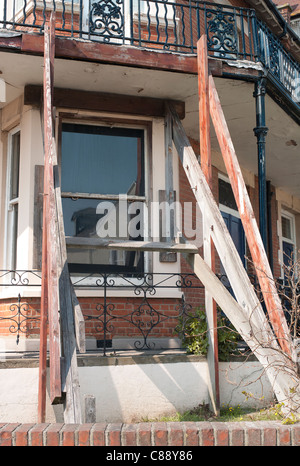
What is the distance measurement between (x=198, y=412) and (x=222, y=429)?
321 centimetres

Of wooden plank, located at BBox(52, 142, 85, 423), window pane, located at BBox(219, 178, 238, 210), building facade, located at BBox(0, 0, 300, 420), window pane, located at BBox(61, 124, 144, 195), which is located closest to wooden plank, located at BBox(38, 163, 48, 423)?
wooden plank, located at BBox(52, 142, 85, 423)

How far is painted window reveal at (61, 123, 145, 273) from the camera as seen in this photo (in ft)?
24.4

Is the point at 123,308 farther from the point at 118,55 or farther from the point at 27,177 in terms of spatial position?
the point at 118,55

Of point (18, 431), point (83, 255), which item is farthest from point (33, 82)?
point (18, 431)

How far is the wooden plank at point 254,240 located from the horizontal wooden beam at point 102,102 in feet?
4.28

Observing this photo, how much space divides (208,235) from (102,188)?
6.58ft

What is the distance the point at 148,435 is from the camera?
2.95 m

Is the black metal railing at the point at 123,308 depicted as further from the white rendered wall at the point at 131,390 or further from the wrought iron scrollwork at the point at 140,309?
the white rendered wall at the point at 131,390

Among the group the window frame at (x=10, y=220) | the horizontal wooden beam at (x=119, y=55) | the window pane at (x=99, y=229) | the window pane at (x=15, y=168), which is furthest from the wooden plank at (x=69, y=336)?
the window pane at (x=15, y=168)

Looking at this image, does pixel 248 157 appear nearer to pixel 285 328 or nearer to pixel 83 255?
pixel 83 255

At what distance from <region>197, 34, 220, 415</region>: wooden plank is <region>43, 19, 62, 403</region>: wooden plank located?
187cm

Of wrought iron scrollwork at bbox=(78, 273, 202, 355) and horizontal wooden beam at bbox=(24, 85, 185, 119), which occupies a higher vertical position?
horizontal wooden beam at bbox=(24, 85, 185, 119)

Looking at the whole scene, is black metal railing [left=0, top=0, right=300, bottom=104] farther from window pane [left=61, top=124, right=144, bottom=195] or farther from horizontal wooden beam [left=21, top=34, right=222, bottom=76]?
window pane [left=61, top=124, right=144, bottom=195]

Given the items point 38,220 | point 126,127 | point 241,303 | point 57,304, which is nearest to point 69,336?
point 57,304
